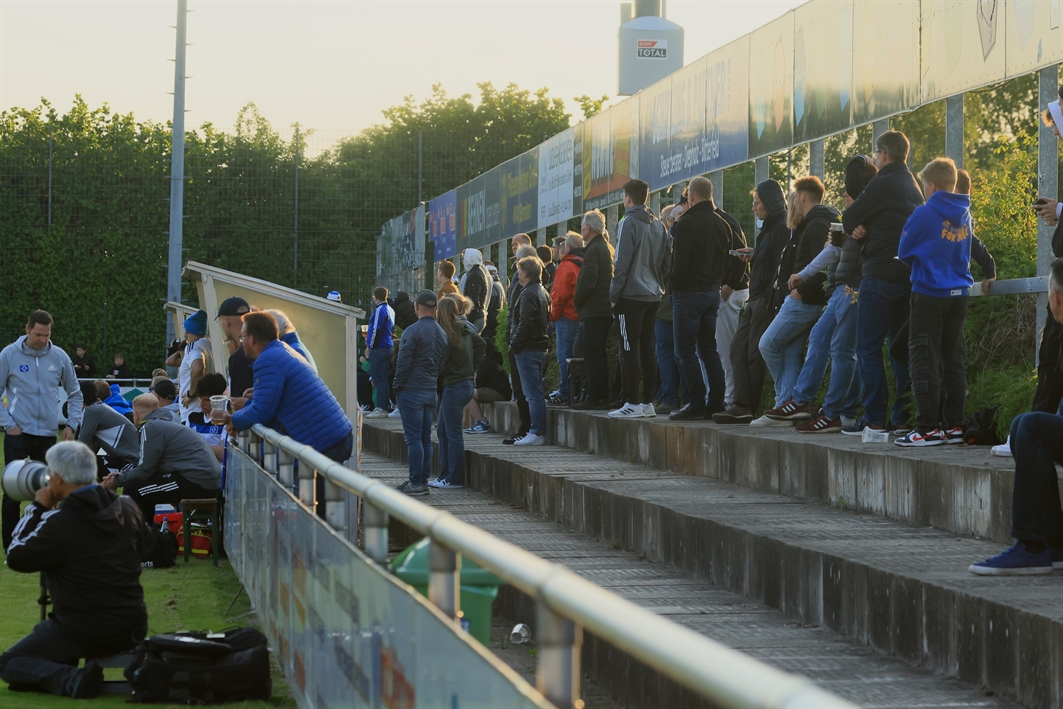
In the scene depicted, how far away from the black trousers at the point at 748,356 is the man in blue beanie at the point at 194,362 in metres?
5.35

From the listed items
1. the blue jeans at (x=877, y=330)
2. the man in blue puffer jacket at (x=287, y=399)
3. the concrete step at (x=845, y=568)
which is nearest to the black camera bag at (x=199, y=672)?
the man in blue puffer jacket at (x=287, y=399)

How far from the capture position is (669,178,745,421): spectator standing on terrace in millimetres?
10836

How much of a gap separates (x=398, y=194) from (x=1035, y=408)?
34.6 meters

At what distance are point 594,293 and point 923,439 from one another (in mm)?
4971

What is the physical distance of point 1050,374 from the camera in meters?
6.57

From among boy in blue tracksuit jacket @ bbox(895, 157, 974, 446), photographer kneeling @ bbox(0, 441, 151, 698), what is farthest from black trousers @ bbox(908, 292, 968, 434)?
photographer kneeling @ bbox(0, 441, 151, 698)

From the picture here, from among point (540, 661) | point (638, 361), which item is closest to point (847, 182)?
point (638, 361)

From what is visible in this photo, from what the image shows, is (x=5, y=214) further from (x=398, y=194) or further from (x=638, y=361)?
(x=638, y=361)

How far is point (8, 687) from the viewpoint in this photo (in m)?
7.20

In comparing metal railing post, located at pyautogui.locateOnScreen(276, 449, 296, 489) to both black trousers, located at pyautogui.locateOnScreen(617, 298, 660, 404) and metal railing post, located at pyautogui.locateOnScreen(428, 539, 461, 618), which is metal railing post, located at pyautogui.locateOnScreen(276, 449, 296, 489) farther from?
black trousers, located at pyautogui.locateOnScreen(617, 298, 660, 404)

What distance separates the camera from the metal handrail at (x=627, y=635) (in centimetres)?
141

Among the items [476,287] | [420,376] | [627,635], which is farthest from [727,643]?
[476,287]

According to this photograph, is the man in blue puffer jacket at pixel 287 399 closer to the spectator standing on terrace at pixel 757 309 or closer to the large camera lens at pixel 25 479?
the large camera lens at pixel 25 479

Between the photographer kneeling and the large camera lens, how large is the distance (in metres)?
0.09
